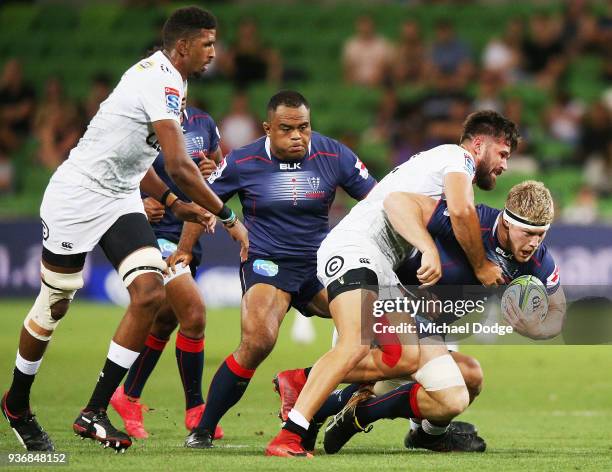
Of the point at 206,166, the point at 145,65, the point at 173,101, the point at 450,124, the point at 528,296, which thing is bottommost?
the point at 450,124

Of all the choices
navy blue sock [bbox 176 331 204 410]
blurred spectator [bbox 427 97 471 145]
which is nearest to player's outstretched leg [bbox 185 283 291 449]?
navy blue sock [bbox 176 331 204 410]

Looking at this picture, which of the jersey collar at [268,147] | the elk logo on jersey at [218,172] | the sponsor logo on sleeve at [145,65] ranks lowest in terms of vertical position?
the elk logo on jersey at [218,172]

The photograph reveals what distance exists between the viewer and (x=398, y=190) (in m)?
7.24

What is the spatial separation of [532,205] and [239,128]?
460 inches

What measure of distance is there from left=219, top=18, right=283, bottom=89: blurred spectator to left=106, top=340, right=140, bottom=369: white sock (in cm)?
1336

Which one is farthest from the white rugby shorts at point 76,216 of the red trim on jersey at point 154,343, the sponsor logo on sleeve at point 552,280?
the sponsor logo on sleeve at point 552,280

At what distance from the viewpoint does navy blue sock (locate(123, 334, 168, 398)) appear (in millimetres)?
8703

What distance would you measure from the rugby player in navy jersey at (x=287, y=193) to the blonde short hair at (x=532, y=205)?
1.46 m

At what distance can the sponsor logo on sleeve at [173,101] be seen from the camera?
7.02 meters

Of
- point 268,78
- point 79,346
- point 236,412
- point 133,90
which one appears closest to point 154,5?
point 268,78

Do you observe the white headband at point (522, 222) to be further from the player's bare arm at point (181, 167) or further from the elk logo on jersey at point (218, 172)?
the elk logo on jersey at point (218, 172)

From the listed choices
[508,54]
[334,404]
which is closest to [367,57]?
[508,54]

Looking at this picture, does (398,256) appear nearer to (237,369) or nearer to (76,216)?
(237,369)

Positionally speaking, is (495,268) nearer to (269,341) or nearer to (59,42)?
(269,341)
